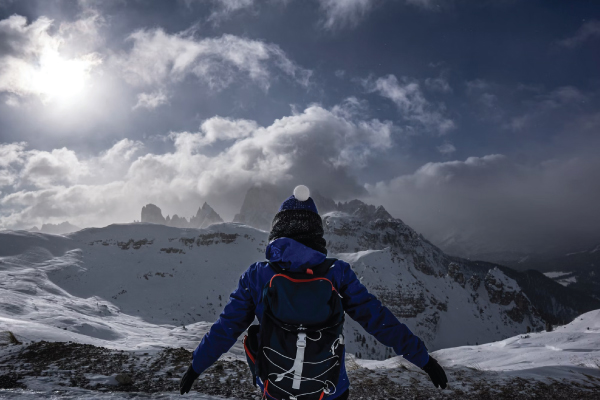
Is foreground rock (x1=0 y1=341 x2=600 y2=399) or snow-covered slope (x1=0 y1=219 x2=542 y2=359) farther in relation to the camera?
snow-covered slope (x1=0 y1=219 x2=542 y2=359)

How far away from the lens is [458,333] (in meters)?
186

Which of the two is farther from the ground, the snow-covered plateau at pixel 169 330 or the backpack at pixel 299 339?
the backpack at pixel 299 339

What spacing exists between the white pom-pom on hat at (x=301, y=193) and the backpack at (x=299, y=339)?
94 cm

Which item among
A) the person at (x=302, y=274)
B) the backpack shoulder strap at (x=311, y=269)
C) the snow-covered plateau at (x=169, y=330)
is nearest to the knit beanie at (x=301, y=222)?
the person at (x=302, y=274)

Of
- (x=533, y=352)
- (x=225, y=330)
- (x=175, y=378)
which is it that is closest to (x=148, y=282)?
(x=533, y=352)

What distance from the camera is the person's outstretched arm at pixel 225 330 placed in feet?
10.4

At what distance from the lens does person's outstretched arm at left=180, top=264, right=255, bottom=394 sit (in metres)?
3.17

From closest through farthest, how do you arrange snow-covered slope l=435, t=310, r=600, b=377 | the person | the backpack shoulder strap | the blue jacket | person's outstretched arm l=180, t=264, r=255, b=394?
the backpack shoulder strap, the person, the blue jacket, person's outstretched arm l=180, t=264, r=255, b=394, snow-covered slope l=435, t=310, r=600, b=377

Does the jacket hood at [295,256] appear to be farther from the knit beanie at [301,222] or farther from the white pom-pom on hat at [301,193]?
the white pom-pom on hat at [301,193]

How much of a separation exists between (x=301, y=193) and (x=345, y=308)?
4.43 feet

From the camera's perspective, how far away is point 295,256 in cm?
285

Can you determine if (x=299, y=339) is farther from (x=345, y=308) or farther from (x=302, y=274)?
(x=345, y=308)

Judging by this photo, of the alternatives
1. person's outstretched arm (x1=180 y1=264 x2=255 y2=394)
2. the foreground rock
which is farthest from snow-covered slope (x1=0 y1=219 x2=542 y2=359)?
person's outstretched arm (x1=180 y1=264 x2=255 y2=394)

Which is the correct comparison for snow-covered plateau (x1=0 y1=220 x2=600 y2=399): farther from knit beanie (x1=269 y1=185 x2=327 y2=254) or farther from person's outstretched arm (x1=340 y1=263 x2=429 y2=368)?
knit beanie (x1=269 y1=185 x2=327 y2=254)
